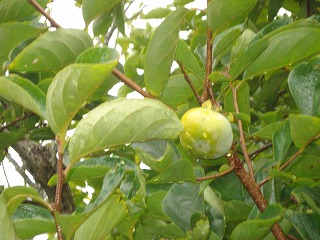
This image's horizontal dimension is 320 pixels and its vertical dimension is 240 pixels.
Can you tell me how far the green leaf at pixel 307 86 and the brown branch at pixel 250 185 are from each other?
0.23m

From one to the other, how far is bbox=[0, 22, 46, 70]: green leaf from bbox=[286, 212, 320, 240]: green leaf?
→ 1.91ft

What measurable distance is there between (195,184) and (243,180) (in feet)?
0.38

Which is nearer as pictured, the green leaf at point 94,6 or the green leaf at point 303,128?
the green leaf at point 303,128

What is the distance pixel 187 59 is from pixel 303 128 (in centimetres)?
24

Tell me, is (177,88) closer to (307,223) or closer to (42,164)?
(307,223)

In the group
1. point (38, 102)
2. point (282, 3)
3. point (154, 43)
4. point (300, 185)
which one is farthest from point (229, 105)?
point (282, 3)

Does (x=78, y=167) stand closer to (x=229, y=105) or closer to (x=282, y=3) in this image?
(x=229, y=105)

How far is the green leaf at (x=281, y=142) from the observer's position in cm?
97

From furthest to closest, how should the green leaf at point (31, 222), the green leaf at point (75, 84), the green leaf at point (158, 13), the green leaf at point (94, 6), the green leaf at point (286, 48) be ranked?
the green leaf at point (158, 13), the green leaf at point (94, 6), the green leaf at point (286, 48), the green leaf at point (31, 222), the green leaf at point (75, 84)

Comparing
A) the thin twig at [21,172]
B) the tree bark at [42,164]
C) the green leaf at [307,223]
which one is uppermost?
the green leaf at [307,223]

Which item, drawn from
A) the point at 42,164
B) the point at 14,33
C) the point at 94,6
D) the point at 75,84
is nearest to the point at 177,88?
the point at 94,6

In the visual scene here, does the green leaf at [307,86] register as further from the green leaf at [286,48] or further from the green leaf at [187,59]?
the green leaf at [187,59]

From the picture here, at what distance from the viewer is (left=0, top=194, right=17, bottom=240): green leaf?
0.68 metres

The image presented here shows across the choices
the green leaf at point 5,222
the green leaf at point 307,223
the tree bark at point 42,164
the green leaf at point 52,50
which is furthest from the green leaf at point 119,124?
the tree bark at point 42,164
